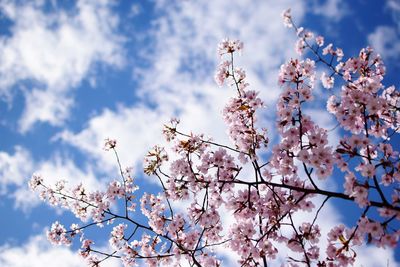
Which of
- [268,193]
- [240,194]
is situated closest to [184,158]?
[240,194]

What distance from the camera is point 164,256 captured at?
8375mm

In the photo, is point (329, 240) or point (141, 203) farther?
point (141, 203)

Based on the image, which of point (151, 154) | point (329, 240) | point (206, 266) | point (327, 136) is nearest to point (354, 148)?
point (327, 136)

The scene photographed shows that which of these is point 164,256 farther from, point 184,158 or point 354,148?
point 354,148

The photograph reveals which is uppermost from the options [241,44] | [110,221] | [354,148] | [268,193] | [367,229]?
[241,44]

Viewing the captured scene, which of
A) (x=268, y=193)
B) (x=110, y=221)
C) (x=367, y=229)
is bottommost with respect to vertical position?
(x=367, y=229)

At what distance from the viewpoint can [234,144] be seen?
7699 millimetres

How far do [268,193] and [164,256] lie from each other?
3017mm

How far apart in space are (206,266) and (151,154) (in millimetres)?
3229

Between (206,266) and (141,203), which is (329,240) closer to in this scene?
(206,266)

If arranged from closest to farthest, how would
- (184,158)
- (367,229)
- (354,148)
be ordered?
(367,229) < (354,148) < (184,158)

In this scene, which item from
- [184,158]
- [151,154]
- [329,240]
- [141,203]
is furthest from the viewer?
[141,203]

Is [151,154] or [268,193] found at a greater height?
[151,154]

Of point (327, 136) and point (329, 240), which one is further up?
point (327, 136)
